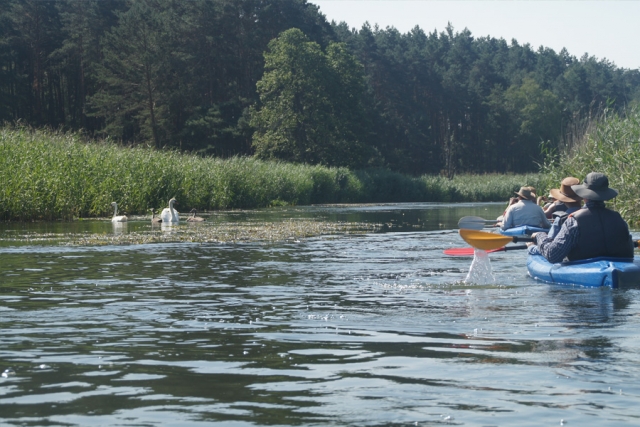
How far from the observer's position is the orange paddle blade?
37.3 ft

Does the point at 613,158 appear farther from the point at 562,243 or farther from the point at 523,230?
the point at 562,243

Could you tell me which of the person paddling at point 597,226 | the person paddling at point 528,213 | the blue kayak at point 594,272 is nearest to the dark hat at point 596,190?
the person paddling at point 597,226

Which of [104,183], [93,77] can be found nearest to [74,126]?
[93,77]

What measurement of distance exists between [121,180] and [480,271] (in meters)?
16.6

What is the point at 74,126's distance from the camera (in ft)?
222

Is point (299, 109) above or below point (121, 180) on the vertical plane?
above

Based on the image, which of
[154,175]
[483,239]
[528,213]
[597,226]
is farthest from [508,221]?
[154,175]

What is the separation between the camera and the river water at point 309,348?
4.91 meters

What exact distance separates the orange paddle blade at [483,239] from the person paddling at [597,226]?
1244 mm

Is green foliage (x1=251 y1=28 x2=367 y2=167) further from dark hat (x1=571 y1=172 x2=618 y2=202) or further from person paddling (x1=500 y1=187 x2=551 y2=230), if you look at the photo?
dark hat (x1=571 y1=172 x2=618 y2=202)

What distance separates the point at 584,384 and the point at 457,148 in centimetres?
9665

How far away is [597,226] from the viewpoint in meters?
10.1

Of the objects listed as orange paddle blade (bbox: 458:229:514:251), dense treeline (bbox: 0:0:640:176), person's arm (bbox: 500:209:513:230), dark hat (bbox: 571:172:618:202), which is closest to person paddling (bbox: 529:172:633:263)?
dark hat (bbox: 571:172:618:202)

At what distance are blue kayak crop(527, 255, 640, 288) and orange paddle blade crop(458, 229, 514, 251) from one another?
0.58m
